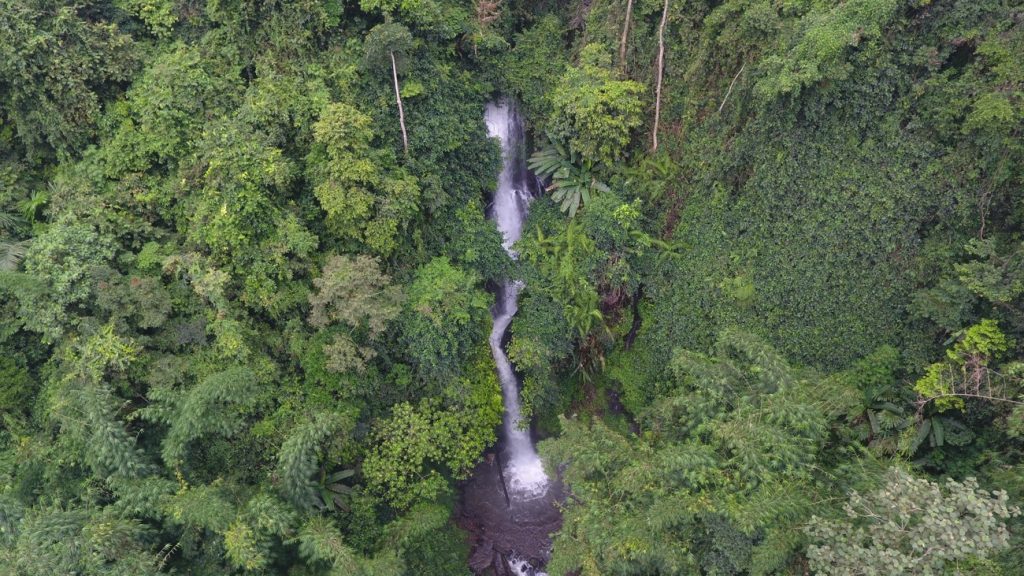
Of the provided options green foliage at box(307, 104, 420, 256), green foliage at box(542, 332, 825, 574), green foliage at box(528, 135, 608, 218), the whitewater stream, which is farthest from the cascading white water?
green foliage at box(542, 332, 825, 574)

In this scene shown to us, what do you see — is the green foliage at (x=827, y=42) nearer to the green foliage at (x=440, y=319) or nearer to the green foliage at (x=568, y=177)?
the green foliage at (x=568, y=177)

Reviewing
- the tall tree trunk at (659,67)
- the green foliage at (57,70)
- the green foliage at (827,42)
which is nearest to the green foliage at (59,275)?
the green foliage at (57,70)

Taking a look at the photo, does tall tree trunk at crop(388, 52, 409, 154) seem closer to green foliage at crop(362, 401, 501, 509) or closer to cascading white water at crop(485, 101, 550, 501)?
cascading white water at crop(485, 101, 550, 501)

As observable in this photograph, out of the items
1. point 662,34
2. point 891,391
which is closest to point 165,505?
point 891,391

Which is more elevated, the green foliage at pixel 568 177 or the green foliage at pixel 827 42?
the green foliage at pixel 827 42

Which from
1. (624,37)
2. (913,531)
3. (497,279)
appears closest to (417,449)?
(497,279)

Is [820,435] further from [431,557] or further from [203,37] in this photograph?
[203,37]
